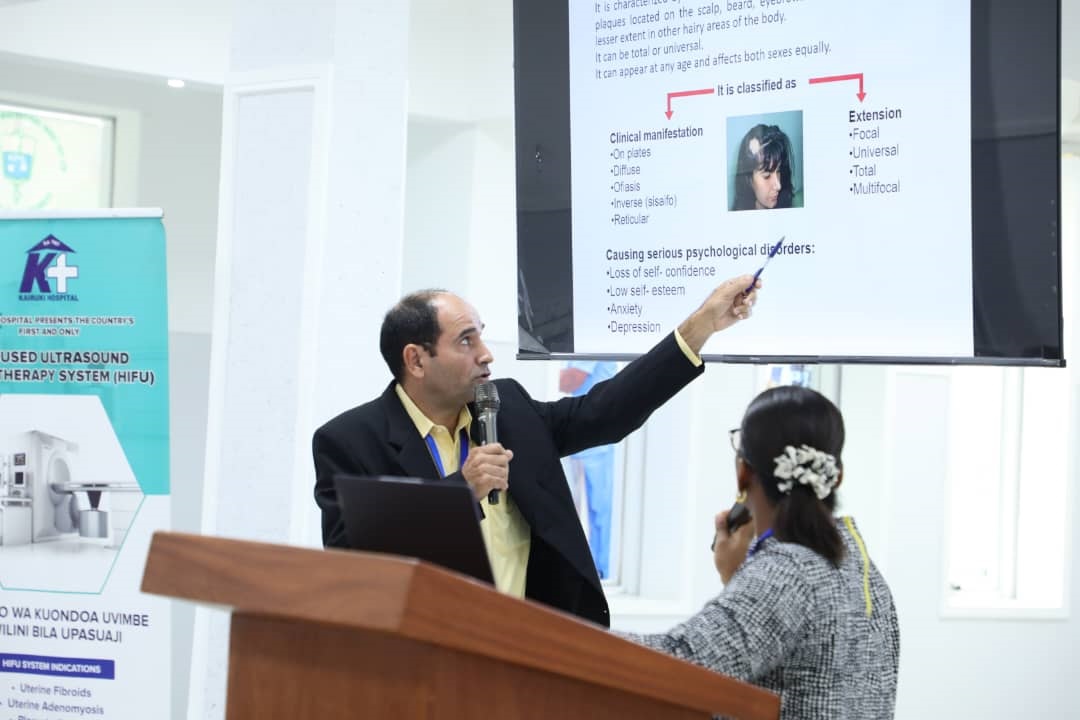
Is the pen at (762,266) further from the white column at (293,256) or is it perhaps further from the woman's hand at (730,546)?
the white column at (293,256)

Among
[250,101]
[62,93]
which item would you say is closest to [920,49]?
[250,101]

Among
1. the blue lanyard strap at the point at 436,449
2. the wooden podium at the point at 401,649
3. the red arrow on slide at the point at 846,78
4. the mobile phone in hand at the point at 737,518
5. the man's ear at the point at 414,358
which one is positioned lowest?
the wooden podium at the point at 401,649

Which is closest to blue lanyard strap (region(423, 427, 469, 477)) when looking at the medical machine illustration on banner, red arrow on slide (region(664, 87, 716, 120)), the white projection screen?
the white projection screen

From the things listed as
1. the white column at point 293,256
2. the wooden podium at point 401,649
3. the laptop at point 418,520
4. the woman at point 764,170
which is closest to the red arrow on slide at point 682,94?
the woman at point 764,170

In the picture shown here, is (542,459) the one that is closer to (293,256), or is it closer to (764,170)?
(764,170)

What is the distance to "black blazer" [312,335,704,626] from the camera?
2.64 m

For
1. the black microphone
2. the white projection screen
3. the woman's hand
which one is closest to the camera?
the woman's hand

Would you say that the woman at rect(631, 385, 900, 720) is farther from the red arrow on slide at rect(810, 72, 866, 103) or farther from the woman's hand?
the red arrow on slide at rect(810, 72, 866, 103)

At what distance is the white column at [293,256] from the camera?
3.66 metres

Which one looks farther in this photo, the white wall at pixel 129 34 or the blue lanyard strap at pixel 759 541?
the white wall at pixel 129 34

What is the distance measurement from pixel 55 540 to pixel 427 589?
2711 mm

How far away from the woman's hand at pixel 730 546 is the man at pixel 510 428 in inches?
19.7

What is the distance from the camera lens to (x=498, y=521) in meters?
2.70

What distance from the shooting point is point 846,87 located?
2559 mm
